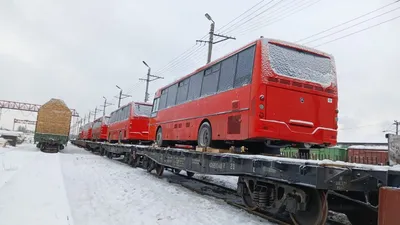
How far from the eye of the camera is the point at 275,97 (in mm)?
6727

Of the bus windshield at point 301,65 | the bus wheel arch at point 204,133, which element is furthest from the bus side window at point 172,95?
the bus windshield at point 301,65

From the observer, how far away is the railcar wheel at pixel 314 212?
4898 mm

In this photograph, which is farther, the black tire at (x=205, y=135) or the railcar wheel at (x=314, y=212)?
the black tire at (x=205, y=135)

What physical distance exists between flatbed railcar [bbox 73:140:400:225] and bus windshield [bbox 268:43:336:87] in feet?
6.93

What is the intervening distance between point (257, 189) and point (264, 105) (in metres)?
1.63

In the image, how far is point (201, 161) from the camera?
8344 mm

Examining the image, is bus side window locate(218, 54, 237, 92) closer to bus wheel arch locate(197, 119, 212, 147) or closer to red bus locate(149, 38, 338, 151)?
red bus locate(149, 38, 338, 151)

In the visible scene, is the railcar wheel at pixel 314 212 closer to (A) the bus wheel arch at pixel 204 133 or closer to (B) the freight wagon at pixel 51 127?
(A) the bus wheel arch at pixel 204 133

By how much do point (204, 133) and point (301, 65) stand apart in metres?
3.25

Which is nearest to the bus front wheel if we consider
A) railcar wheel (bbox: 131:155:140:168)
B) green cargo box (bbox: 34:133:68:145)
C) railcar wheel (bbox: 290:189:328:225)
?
railcar wheel (bbox: 131:155:140:168)

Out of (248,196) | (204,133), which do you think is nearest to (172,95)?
(204,133)

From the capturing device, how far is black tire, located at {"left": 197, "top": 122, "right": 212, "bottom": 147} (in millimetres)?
8812

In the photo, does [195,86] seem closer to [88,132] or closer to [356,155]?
[356,155]

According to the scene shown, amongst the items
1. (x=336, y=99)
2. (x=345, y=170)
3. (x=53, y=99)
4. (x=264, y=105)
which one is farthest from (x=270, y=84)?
(x=53, y=99)
